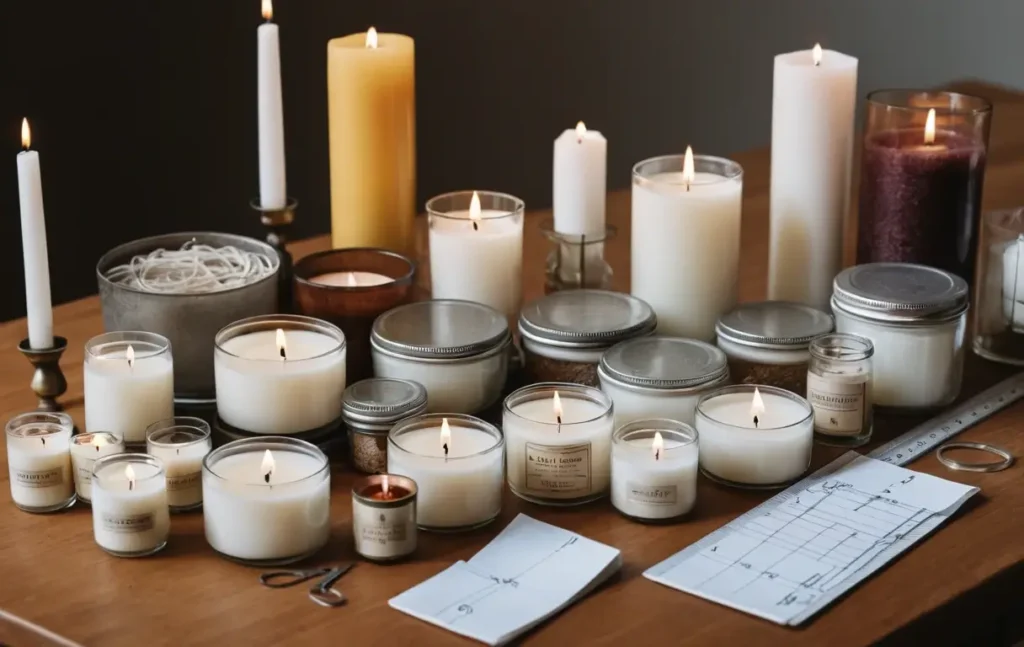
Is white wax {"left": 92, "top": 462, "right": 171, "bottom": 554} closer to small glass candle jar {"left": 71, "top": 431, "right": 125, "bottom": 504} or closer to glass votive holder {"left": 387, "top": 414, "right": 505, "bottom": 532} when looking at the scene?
small glass candle jar {"left": 71, "top": 431, "right": 125, "bottom": 504}

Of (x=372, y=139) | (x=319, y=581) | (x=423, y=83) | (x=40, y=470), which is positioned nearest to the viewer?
(x=319, y=581)

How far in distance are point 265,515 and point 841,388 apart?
1.81 ft

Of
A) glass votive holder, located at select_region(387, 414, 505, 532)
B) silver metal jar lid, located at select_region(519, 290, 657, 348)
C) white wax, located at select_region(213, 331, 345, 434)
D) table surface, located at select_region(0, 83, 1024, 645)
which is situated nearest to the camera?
table surface, located at select_region(0, 83, 1024, 645)

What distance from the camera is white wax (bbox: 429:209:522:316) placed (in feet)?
4.97

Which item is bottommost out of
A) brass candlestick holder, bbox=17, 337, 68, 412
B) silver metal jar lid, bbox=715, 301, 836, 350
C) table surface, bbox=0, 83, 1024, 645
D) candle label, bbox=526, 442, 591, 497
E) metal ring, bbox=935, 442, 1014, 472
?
table surface, bbox=0, 83, 1024, 645

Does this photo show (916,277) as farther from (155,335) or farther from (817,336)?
(155,335)

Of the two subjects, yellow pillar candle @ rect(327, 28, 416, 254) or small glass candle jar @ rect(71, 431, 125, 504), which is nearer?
small glass candle jar @ rect(71, 431, 125, 504)

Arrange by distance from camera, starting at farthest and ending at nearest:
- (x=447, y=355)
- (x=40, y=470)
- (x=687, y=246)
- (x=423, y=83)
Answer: (x=423, y=83)
(x=687, y=246)
(x=447, y=355)
(x=40, y=470)

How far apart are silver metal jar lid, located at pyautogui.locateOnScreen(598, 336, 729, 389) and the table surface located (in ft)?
0.32

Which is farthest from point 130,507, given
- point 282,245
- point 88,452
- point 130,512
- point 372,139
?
point 372,139

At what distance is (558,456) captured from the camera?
4.14 feet

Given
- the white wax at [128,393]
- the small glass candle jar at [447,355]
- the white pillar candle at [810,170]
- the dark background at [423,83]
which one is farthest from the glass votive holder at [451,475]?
the dark background at [423,83]

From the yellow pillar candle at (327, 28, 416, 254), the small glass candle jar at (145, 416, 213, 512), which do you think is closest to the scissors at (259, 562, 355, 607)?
the small glass candle jar at (145, 416, 213, 512)

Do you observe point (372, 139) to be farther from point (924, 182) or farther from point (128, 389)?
Result: point (924, 182)
